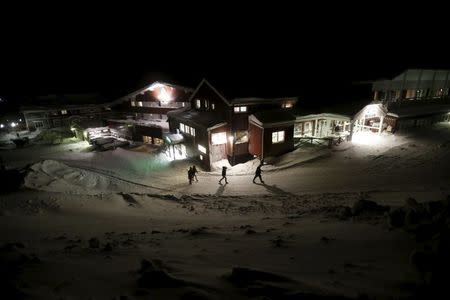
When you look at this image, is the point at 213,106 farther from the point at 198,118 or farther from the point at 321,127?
the point at 321,127

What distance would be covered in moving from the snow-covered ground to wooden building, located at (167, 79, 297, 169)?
7.94ft

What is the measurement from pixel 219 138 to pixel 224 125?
4.61 ft

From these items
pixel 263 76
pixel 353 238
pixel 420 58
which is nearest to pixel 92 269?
pixel 353 238

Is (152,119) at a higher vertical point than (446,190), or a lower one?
higher

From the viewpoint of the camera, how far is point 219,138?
24.7 m

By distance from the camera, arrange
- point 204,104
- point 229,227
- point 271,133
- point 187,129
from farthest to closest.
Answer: point 187,129 < point 204,104 < point 271,133 < point 229,227

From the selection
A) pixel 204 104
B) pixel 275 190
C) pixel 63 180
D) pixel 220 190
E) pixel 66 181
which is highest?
pixel 204 104

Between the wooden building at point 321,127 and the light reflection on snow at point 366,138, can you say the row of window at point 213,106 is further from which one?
the light reflection on snow at point 366,138

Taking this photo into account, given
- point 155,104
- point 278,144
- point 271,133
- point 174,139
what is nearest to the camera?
point 271,133

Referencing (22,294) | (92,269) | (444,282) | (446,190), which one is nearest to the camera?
(444,282)

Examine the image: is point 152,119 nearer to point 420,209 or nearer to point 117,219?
point 117,219

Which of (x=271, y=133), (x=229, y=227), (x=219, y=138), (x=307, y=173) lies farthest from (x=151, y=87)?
(x=229, y=227)

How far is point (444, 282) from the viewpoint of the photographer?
12.3 ft

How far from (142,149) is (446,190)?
29.1 metres
